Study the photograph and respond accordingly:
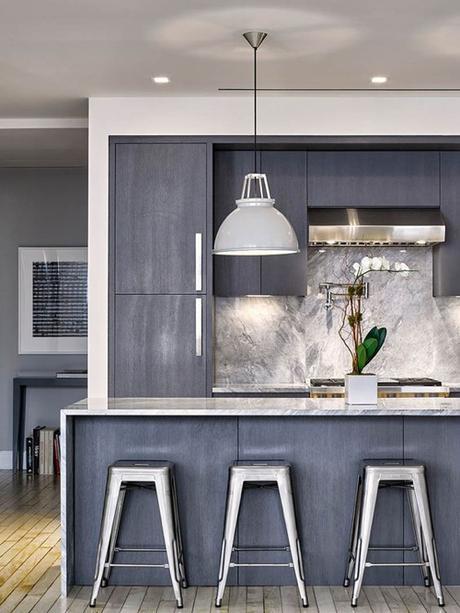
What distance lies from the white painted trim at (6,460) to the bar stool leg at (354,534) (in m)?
4.66

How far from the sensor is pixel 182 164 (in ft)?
19.4

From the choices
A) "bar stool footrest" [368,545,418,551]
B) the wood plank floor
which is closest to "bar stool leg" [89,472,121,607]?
the wood plank floor

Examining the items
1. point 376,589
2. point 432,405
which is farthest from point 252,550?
point 432,405

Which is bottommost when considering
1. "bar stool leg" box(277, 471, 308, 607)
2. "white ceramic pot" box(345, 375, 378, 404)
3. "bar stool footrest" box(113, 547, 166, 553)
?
"bar stool footrest" box(113, 547, 166, 553)

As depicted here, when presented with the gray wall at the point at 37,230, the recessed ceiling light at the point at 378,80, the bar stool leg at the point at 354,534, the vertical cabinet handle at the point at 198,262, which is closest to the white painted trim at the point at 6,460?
the gray wall at the point at 37,230

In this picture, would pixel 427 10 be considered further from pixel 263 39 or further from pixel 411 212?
pixel 411 212

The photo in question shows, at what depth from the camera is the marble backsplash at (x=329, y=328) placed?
6.52m

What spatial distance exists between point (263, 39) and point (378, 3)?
0.71 meters

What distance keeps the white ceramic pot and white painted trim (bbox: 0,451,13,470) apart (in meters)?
4.73

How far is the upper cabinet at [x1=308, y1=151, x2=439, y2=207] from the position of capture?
612 centimetres

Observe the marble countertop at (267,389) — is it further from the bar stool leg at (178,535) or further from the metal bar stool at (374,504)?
the metal bar stool at (374,504)

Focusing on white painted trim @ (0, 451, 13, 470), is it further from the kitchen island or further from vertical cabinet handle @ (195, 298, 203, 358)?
the kitchen island

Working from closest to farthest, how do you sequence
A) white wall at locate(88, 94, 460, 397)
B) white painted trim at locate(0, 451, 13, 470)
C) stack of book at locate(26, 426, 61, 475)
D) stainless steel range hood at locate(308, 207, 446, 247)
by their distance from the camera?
white wall at locate(88, 94, 460, 397) → stainless steel range hood at locate(308, 207, 446, 247) → stack of book at locate(26, 426, 61, 475) → white painted trim at locate(0, 451, 13, 470)

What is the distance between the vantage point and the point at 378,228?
6074 millimetres
